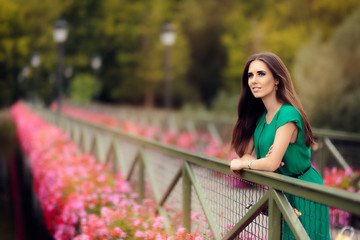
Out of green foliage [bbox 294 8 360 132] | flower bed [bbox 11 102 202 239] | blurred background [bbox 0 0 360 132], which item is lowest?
flower bed [bbox 11 102 202 239]

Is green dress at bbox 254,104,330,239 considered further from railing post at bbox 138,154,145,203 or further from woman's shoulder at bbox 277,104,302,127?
railing post at bbox 138,154,145,203

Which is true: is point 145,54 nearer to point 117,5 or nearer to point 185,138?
point 117,5

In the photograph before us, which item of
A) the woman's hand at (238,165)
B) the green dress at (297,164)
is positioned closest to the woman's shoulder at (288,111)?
the green dress at (297,164)

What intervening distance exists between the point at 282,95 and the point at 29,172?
11.0m

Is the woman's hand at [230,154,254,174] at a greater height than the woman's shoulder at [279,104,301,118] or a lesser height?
lesser

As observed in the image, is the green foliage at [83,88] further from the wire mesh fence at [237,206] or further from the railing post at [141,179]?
the wire mesh fence at [237,206]

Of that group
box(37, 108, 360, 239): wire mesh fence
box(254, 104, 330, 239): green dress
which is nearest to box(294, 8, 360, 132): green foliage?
box(37, 108, 360, 239): wire mesh fence

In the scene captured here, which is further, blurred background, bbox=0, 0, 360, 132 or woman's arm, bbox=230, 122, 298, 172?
blurred background, bbox=0, 0, 360, 132

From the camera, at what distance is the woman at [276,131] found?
2.92 meters

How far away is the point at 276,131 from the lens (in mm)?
2969

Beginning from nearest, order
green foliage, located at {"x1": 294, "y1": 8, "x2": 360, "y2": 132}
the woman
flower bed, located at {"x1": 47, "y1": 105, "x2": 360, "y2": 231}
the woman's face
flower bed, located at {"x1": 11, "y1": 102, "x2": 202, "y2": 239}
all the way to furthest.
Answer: the woman < the woman's face < flower bed, located at {"x1": 11, "y1": 102, "x2": 202, "y2": 239} < flower bed, located at {"x1": 47, "y1": 105, "x2": 360, "y2": 231} < green foliage, located at {"x1": 294, "y1": 8, "x2": 360, "y2": 132}

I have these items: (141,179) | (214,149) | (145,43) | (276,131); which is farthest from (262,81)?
(145,43)

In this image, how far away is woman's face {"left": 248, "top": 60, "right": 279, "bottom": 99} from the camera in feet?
10.5

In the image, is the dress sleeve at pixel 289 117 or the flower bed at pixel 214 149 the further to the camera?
the flower bed at pixel 214 149
